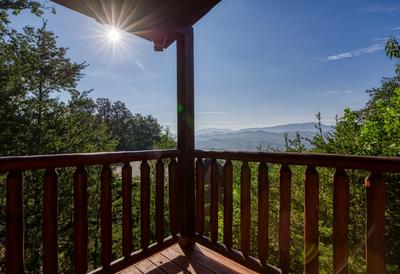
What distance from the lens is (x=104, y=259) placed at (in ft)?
5.62

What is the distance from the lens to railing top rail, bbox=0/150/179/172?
1214 mm

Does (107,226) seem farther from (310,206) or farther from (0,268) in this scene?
(0,268)

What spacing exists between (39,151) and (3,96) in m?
2.00

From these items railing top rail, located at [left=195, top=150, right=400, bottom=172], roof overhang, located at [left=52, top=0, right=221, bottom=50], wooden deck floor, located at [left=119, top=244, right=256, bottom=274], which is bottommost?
wooden deck floor, located at [left=119, top=244, right=256, bottom=274]

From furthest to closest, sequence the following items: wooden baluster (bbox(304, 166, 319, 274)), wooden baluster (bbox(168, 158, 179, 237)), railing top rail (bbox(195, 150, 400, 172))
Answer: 1. wooden baluster (bbox(168, 158, 179, 237))
2. wooden baluster (bbox(304, 166, 319, 274))
3. railing top rail (bbox(195, 150, 400, 172))

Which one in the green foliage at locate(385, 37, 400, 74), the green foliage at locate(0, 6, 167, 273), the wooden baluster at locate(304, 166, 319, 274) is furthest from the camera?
the green foliage at locate(0, 6, 167, 273)

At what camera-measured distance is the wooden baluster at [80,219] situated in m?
1.50

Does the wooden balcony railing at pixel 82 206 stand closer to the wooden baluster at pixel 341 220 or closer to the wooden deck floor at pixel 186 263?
the wooden deck floor at pixel 186 263

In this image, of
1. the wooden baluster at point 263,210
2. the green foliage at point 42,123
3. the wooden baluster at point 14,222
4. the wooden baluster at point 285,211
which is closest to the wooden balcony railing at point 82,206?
the wooden baluster at point 14,222

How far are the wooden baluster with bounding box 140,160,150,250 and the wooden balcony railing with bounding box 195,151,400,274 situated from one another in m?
0.58

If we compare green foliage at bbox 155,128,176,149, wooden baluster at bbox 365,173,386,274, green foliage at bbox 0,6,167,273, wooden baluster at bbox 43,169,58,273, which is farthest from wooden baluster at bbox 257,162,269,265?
green foliage at bbox 155,128,176,149

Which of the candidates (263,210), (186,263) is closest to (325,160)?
(263,210)

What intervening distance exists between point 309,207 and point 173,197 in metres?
1.23

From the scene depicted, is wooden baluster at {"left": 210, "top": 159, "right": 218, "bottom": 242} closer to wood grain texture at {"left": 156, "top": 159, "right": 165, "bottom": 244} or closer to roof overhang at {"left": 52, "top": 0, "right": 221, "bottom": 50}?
wood grain texture at {"left": 156, "top": 159, "right": 165, "bottom": 244}
